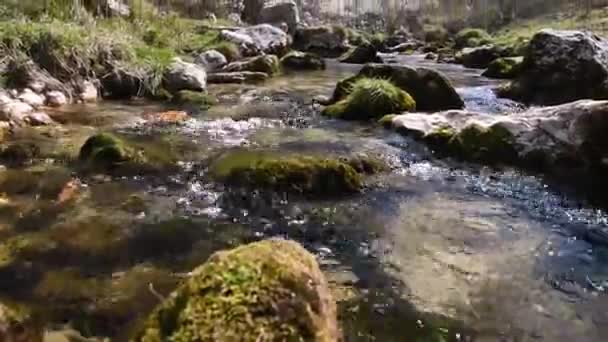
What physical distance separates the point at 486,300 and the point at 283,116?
21.3 ft

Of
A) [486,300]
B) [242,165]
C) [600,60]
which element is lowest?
[486,300]

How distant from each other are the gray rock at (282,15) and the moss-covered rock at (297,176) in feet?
92.5

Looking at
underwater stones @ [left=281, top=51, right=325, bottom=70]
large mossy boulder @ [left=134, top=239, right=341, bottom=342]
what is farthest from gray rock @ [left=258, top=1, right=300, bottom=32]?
large mossy boulder @ [left=134, top=239, right=341, bottom=342]

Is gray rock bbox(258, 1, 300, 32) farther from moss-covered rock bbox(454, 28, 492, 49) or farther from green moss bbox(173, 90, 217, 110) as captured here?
green moss bbox(173, 90, 217, 110)

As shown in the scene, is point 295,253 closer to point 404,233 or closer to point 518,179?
point 404,233

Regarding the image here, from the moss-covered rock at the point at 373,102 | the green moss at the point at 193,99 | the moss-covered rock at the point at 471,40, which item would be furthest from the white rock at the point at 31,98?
the moss-covered rock at the point at 471,40

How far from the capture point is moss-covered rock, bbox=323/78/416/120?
9234 millimetres

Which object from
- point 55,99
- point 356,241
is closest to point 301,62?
point 55,99

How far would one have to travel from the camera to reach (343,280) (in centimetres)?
369

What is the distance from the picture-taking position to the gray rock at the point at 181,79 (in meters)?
11.7

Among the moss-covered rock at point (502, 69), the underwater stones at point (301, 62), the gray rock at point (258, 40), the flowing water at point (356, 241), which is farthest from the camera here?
the gray rock at point (258, 40)

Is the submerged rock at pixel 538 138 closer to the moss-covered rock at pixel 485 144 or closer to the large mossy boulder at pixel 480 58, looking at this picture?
the moss-covered rock at pixel 485 144

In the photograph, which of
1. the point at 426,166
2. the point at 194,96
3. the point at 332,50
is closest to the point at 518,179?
the point at 426,166

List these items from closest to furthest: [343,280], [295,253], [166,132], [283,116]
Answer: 1. [295,253]
2. [343,280]
3. [166,132]
4. [283,116]
